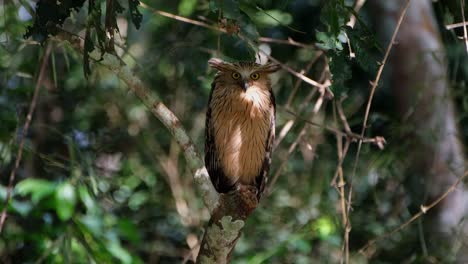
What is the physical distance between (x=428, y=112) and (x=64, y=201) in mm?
2467

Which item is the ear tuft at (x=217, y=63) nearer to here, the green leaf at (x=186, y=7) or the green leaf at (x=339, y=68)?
the green leaf at (x=186, y=7)

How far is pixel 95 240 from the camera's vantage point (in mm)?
3793

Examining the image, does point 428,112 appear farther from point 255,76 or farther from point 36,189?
point 36,189

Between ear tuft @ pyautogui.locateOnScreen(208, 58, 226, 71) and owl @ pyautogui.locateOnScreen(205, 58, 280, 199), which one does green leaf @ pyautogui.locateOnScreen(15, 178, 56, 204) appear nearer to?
owl @ pyautogui.locateOnScreen(205, 58, 280, 199)

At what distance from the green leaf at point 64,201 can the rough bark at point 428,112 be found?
210 centimetres

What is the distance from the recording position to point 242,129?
4.12 m

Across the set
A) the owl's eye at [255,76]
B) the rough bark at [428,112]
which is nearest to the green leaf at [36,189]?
Result: the owl's eye at [255,76]

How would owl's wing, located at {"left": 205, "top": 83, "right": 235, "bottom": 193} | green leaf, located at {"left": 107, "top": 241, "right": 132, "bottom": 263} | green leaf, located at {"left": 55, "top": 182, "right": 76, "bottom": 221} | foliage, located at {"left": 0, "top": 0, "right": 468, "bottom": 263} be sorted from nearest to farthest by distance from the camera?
green leaf, located at {"left": 55, "top": 182, "right": 76, "bottom": 221} → green leaf, located at {"left": 107, "top": 241, "right": 132, "bottom": 263} → owl's wing, located at {"left": 205, "top": 83, "right": 235, "bottom": 193} → foliage, located at {"left": 0, "top": 0, "right": 468, "bottom": 263}

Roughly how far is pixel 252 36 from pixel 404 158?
2403mm

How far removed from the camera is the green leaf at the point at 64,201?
11.8 ft

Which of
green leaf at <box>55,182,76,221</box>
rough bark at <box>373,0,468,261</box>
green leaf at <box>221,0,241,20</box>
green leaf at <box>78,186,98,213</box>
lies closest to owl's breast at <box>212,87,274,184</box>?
green leaf at <box>78,186,98,213</box>

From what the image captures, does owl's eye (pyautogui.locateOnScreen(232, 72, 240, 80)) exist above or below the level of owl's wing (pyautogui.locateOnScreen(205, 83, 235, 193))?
above

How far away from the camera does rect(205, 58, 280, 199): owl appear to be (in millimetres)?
4070

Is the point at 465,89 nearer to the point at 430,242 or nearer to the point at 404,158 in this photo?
the point at 404,158
